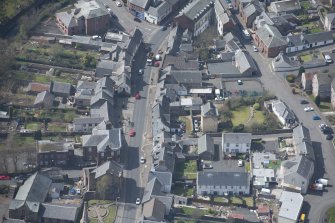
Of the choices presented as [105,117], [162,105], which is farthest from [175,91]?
[105,117]

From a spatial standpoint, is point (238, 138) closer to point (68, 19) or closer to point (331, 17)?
point (331, 17)

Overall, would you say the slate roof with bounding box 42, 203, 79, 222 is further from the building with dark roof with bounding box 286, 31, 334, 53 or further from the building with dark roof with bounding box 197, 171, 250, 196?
the building with dark roof with bounding box 286, 31, 334, 53

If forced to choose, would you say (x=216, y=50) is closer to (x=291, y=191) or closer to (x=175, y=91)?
(x=175, y=91)

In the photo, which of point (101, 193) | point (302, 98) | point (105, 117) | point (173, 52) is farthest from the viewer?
point (173, 52)

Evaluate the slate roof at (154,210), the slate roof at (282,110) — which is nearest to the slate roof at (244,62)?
the slate roof at (282,110)

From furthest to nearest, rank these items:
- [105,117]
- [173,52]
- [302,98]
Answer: [173,52], [302,98], [105,117]

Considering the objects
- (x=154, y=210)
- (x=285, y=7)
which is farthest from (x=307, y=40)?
(x=154, y=210)

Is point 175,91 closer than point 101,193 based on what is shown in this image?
No
